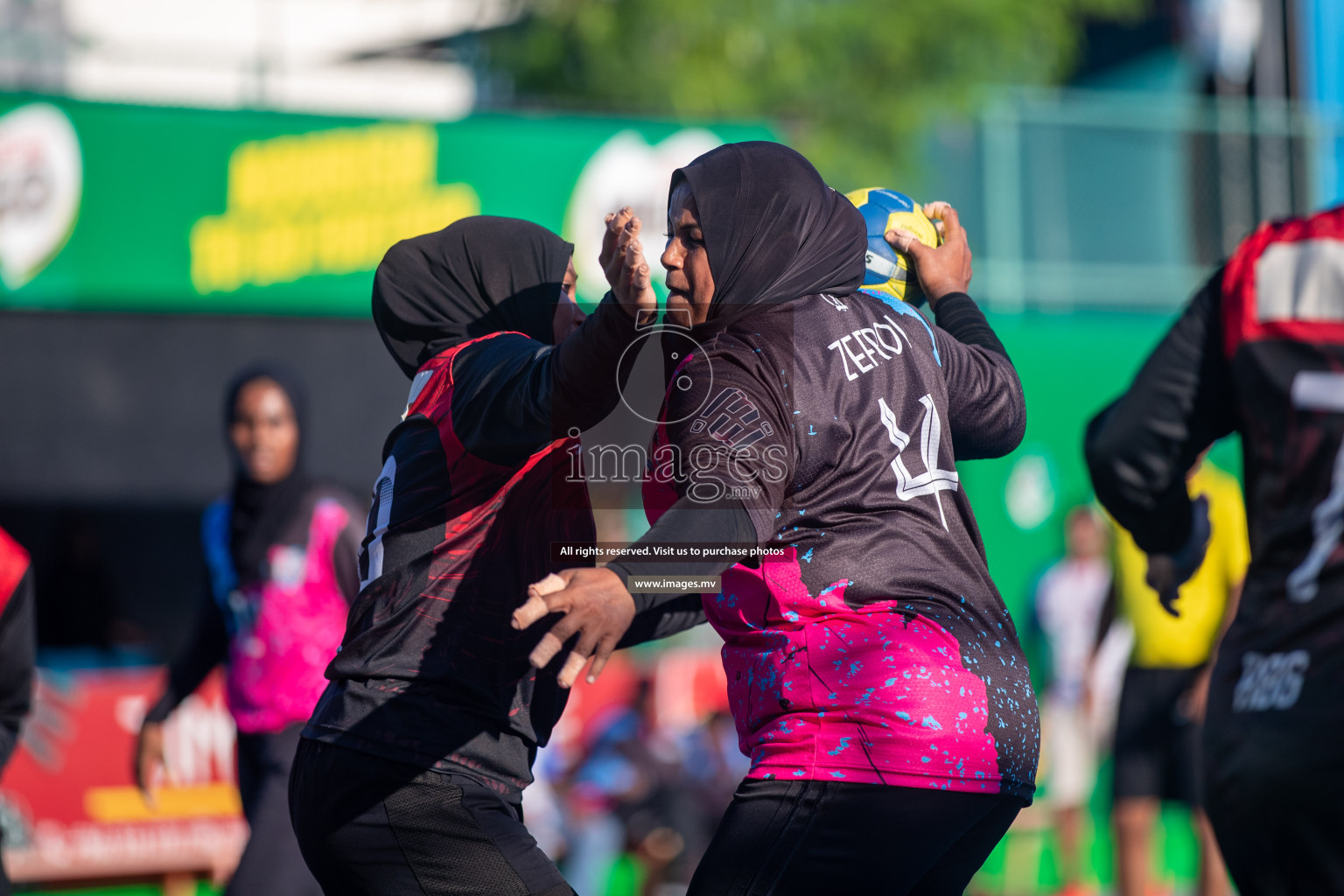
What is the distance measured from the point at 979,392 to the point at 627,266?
2.62ft

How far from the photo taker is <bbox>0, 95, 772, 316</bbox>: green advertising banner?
10141mm

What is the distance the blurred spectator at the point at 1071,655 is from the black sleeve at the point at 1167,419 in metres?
8.01

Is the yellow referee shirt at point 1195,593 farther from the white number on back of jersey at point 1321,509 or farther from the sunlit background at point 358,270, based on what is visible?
the white number on back of jersey at point 1321,509

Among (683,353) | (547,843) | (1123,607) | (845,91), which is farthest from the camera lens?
(845,91)

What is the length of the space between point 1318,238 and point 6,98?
9413 millimetres

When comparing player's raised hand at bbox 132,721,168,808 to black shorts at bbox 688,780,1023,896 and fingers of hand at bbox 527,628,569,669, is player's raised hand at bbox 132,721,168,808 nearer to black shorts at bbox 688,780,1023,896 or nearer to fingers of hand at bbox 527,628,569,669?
black shorts at bbox 688,780,1023,896

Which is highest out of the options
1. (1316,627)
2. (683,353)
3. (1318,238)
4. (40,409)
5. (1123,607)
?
(1318,238)

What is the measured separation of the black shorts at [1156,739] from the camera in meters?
7.75

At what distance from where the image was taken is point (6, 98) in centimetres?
997

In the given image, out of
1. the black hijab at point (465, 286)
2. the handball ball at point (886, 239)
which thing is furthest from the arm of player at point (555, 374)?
the handball ball at point (886, 239)

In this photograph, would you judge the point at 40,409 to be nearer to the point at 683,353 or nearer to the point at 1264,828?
the point at 683,353

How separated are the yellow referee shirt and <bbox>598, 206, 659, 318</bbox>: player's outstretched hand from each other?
503 cm

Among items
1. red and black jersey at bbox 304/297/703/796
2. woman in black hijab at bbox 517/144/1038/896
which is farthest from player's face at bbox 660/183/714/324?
red and black jersey at bbox 304/297/703/796

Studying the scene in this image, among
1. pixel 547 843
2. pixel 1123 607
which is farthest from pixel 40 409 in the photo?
pixel 1123 607
